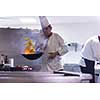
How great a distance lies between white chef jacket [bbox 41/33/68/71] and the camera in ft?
4.88

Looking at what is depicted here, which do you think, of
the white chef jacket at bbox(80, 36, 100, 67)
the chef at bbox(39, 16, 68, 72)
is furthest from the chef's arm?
the white chef jacket at bbox(80, 36, 100, 67)

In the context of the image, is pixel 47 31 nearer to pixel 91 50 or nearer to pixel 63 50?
pixel 63 50

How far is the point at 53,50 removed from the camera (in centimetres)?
152

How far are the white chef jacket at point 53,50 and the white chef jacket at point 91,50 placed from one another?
0.15 m

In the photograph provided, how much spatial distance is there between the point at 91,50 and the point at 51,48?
315 mm

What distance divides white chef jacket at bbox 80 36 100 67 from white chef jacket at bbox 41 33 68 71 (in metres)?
0.15

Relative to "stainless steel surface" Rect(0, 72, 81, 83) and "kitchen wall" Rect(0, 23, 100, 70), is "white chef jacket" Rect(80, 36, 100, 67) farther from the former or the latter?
"stainless steel surface" Rect(0, 72, 81, 83)

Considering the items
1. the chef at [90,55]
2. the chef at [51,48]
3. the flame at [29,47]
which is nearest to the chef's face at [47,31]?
the chef at [51,48]

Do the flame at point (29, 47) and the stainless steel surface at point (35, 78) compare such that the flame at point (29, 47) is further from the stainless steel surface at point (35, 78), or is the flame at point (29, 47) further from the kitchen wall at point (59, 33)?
the stainless steel surface at point (35, 78)
